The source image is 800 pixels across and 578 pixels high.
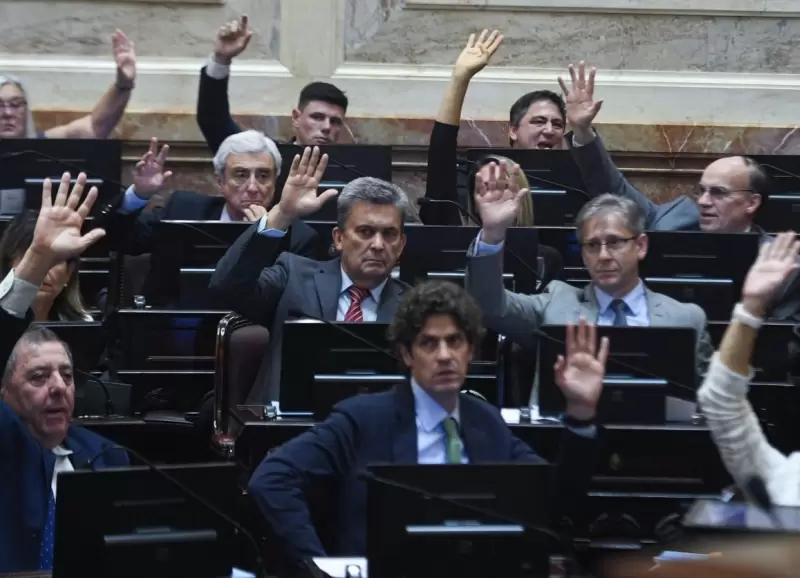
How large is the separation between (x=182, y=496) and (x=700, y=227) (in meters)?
2.96

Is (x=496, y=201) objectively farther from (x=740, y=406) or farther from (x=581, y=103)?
(x=740, y=406)

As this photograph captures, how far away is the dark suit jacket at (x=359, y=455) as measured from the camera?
393cm

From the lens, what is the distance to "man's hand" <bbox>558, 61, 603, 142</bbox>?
19.4 feet

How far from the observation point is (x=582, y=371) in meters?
4.09

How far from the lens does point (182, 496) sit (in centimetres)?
347

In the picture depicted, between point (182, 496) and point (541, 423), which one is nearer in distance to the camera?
point (182, 496)

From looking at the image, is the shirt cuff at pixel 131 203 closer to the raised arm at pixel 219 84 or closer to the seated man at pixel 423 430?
the raised arm at pixel 219 84

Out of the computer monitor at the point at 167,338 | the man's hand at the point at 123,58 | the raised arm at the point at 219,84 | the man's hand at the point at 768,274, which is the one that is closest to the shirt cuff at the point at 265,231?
the computer monitor at the point at 167,338

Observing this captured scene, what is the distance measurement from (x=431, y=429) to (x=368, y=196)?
3.84 ft

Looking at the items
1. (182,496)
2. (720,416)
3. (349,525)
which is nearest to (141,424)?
(349,525)

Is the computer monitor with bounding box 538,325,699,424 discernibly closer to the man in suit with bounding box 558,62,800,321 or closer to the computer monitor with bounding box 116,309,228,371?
the computer monitor with bounding box 116,309,228,371

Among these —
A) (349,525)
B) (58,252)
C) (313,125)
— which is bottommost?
(349,525)

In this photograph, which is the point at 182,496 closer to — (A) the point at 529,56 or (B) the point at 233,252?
(B) the point at 233,252

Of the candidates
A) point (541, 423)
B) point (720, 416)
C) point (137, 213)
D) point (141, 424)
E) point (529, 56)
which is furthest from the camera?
point (529, 56)
